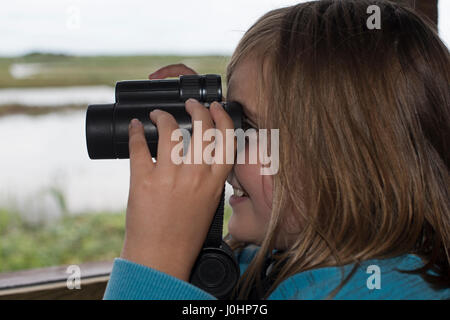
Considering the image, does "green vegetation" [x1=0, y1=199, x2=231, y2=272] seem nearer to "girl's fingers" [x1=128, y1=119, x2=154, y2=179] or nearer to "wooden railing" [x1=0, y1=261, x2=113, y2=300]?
"wooden railing" [x1=0, y1=261, x2=113, y2=300]

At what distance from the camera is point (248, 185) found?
2.83ft

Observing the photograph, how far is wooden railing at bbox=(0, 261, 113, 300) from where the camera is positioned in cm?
96

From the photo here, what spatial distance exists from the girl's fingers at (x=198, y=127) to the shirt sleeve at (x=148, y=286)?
17cm

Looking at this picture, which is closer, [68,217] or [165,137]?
[165,137]

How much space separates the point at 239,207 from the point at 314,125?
0.23 m

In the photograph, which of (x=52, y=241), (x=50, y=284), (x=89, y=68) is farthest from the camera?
(x=52, y=241)

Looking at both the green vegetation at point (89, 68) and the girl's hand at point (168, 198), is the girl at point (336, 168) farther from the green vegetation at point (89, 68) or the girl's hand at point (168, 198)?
the green vegetation at point (89, 68)

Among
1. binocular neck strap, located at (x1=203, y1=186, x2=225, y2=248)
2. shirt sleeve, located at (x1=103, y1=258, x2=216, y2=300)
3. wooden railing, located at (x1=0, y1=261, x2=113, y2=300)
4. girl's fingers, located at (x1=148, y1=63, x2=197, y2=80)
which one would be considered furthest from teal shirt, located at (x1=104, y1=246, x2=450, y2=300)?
girl's fingers, located at (x1=148, y1=63, x2=197, y2=80)

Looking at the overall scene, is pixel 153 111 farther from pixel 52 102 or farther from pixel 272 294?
pixel 52 102

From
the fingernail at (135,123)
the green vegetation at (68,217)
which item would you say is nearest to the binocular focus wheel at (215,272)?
the fingernail at (135,123)

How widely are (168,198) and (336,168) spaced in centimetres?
27

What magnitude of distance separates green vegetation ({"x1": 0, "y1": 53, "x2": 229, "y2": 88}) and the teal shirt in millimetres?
549

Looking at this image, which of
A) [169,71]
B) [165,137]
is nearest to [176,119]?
[165,137]

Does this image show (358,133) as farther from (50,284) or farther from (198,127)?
(50,284)
